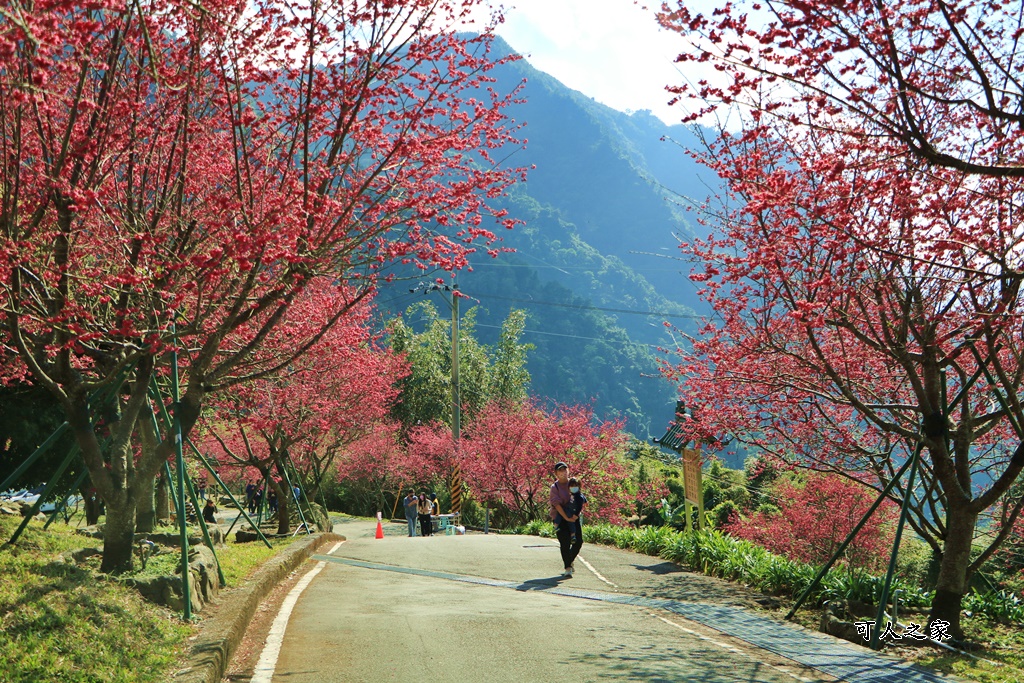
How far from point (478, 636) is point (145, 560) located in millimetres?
4191

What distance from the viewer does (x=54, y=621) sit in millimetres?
7191

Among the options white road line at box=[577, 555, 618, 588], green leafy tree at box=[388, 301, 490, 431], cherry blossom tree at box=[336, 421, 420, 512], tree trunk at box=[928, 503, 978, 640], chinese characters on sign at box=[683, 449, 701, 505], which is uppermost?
green leafy tree at box=[388, 301, 490, 431]

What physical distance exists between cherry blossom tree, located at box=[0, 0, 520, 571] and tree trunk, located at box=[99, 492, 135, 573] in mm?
17

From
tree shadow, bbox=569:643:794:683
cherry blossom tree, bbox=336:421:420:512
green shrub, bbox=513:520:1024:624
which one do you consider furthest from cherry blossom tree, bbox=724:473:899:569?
cherry blossom tree, bbox=336:421:420:512

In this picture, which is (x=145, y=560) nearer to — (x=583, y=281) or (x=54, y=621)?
(x=54, y=621)

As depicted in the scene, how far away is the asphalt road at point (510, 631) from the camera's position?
7191mm

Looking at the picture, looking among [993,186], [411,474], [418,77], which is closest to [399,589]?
[418,77]

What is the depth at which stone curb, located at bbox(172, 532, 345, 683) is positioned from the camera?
6.79 meters

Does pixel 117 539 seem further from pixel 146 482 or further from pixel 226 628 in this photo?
pixel 226 628

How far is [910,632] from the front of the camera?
30.8ft

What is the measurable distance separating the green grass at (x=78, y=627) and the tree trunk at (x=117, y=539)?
17 centimetres

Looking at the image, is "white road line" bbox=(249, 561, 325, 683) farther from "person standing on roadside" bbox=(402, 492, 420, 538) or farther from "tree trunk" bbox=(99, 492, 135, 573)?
"person standing on roadside" bbox=(402, 492, 420, 538)

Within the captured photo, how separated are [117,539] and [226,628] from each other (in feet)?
7.29

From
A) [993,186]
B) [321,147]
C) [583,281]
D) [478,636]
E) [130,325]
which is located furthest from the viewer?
[583,281]
